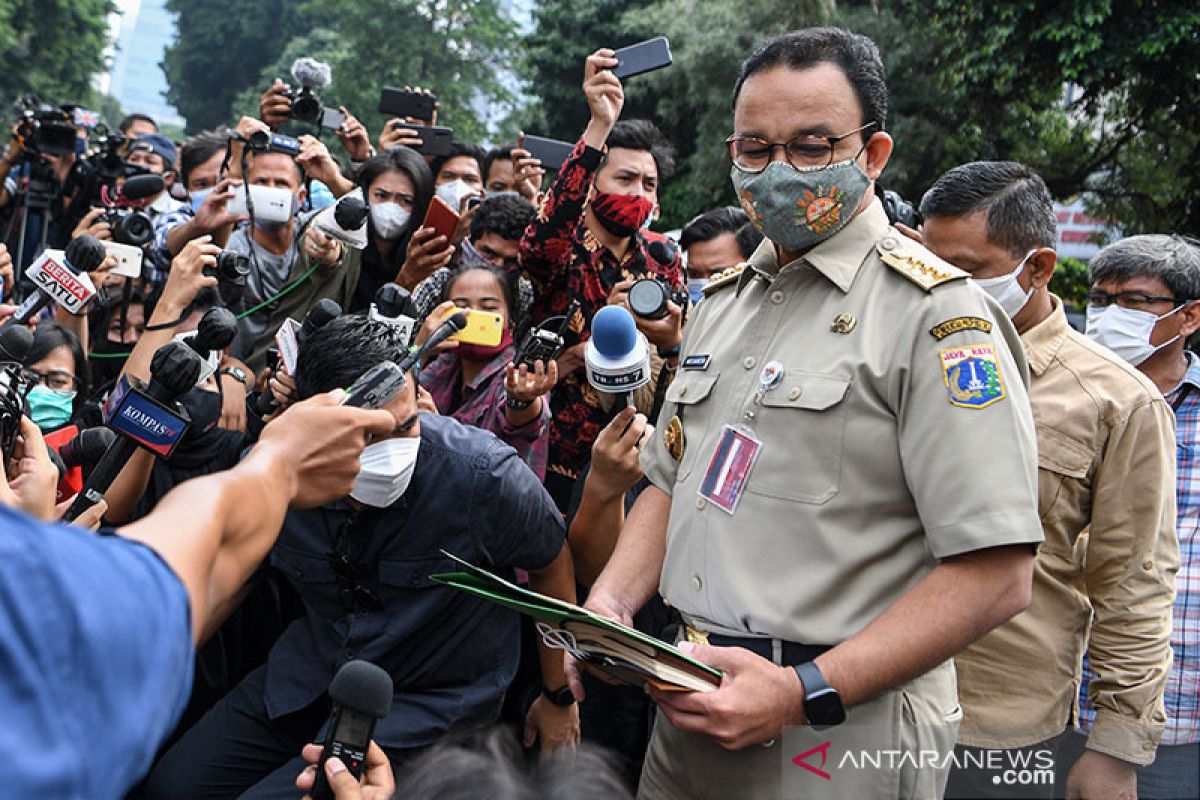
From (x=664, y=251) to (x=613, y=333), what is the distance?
65.2 inches

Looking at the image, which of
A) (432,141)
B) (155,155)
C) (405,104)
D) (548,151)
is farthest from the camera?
(155,155)

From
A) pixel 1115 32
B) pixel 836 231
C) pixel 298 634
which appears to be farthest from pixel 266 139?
pixel 1115 32

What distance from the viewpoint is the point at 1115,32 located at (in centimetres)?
1143

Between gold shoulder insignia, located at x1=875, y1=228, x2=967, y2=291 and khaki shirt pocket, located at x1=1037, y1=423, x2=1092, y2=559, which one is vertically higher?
gold shoulder insignia, located at x1=875, y1=228, x2=967, y2=291

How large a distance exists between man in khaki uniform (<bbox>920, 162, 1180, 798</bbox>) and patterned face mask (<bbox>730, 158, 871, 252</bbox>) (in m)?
0.90

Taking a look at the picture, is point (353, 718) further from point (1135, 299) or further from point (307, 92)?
point (307, 92)

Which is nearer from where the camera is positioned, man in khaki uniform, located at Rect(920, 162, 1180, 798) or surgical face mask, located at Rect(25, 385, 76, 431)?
man in khaki uniform, located at Rect(920, 162, 1180, 798)

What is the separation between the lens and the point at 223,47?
4594 cm

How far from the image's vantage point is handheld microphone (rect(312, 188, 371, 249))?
4.23 m

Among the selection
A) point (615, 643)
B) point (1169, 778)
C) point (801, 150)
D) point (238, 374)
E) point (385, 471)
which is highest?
point (801, 150)

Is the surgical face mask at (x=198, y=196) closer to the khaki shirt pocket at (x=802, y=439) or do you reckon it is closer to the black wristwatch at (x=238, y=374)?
the black wristwatch at (x=238, y=374)

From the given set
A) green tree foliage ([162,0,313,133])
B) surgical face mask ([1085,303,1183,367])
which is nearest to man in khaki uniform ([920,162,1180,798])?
surgical face mask ([1085,303,1183,367])

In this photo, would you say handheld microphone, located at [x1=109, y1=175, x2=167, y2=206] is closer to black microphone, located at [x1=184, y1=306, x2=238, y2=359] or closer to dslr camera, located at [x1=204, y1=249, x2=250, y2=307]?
dslr camera, located at [x1=204, y1=249, x2=250, y2=307]

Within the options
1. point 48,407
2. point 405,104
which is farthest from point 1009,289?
point 405,104
